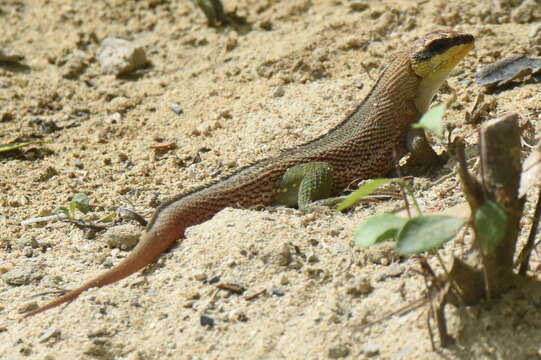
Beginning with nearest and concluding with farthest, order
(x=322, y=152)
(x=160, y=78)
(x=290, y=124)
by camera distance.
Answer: (x=322, y=152)
(x=290, y=124)
(x=160, y=78)

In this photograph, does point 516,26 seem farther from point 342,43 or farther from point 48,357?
point 48,357

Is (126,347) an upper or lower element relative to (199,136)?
upper

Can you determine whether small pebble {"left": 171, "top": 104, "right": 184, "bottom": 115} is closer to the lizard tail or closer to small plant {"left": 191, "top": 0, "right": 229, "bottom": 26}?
small plant {"left": 191, "top": 0, "right": 229, "bottom": 26}

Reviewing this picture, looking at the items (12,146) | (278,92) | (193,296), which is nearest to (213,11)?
(278,92)

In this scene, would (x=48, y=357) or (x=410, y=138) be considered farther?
(x=410, y=138)

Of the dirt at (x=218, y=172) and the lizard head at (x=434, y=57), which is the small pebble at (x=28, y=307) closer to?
the dirt at (x=218, y=172)

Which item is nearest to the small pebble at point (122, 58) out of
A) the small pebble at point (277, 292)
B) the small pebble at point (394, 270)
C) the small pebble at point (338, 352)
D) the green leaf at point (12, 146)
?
the green leaf at point (12, 146)

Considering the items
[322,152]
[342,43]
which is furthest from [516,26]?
[322,152]
